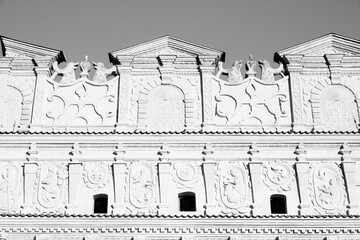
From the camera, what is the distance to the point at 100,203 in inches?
523

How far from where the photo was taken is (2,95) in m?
14.4

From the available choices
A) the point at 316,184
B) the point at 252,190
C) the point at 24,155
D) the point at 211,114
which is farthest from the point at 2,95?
the point at 316,184

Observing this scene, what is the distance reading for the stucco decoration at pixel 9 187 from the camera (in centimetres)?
1308

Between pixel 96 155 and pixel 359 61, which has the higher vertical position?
pixel 359 61

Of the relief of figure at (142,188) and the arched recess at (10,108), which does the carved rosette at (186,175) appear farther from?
the arched recess at (10,108)

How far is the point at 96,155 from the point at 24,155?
1.38m

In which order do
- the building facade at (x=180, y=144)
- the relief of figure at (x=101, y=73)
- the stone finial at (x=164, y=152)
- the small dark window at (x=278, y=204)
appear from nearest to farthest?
the building facade at (x=180, y=144) < the small dark window at (x=278, y=204) < the stone finial at (x=164, y=152) < the relief of figure at (x=101, y=73)

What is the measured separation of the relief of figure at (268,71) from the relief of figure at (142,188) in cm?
324

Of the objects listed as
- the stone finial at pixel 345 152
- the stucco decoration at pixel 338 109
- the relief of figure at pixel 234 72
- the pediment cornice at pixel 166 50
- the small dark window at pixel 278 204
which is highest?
the pediment cornice at pixel 166 50

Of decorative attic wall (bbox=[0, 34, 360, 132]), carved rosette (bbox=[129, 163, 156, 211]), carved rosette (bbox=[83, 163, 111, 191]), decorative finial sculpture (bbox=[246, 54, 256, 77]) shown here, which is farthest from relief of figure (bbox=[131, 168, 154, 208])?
decorative finial sculpture (bbox=[246, 54, 256, 77])

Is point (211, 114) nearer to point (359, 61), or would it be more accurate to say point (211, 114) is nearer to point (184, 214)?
point (184, 214)

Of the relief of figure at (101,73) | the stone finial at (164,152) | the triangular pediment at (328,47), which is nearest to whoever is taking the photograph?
the stone finial at (164,152)

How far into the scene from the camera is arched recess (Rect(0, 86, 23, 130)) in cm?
1402

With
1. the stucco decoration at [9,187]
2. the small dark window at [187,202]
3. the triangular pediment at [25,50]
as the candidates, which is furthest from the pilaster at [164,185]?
the triangular pediment at [25,50]
